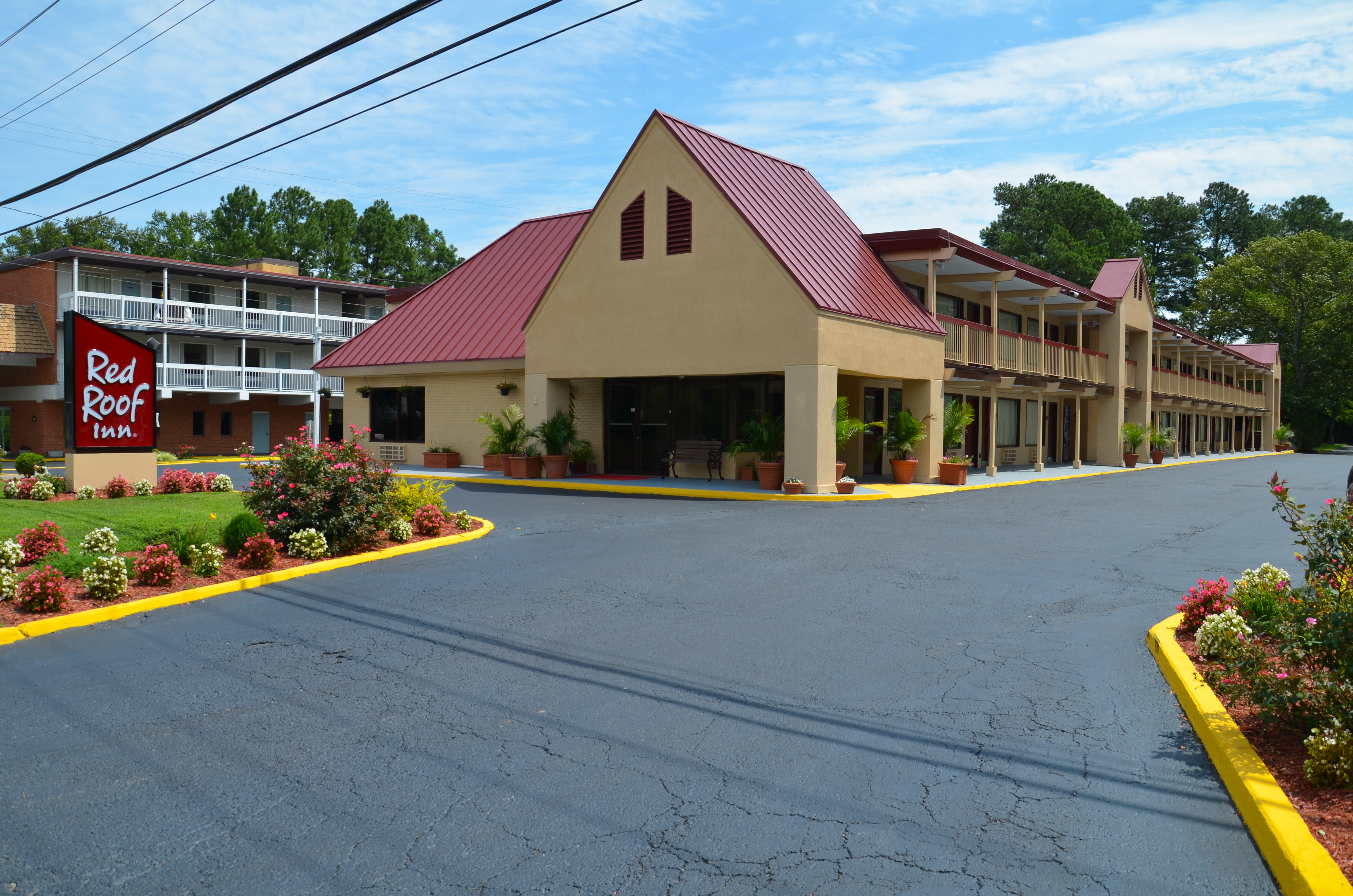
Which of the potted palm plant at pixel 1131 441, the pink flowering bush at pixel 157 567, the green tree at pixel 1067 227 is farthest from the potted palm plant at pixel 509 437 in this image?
the green tree at pixel 1067 227

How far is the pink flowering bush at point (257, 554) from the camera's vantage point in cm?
1118

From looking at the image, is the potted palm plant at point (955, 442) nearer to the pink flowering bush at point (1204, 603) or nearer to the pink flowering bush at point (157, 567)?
the pink flowering bush at point (1204, 603)

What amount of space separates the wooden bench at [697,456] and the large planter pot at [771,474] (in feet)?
9.02

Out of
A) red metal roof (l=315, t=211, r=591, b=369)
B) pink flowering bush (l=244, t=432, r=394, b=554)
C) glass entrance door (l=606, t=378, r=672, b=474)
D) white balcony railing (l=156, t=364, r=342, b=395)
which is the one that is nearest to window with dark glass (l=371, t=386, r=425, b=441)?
red metal roof (l=315, t=211, r=591, b=369)

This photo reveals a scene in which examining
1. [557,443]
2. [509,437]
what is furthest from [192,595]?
[509,437]

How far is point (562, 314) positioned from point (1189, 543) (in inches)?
655

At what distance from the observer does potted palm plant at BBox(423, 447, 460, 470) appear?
98.9 feet

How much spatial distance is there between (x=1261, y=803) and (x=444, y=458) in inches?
1085

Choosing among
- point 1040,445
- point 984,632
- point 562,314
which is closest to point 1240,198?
point 1040,445

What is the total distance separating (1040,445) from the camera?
103 ft

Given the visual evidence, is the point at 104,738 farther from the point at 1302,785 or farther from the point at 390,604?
the point at 1302,785

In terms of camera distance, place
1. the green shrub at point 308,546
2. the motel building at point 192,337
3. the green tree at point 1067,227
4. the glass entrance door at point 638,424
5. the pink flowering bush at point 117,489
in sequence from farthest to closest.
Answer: the green tree at point 1067,227 → the motel building at point 192,337 → the glass entrance door at point 638,424 → the pink flowering bush at point 117,489 → the green shrub at point 308,546

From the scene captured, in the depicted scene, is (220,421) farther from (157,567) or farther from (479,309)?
(157,567)

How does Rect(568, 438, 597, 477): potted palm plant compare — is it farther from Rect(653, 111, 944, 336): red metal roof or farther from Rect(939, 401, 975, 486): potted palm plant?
Rect(939, 401, 975, 486): potted palm plant
